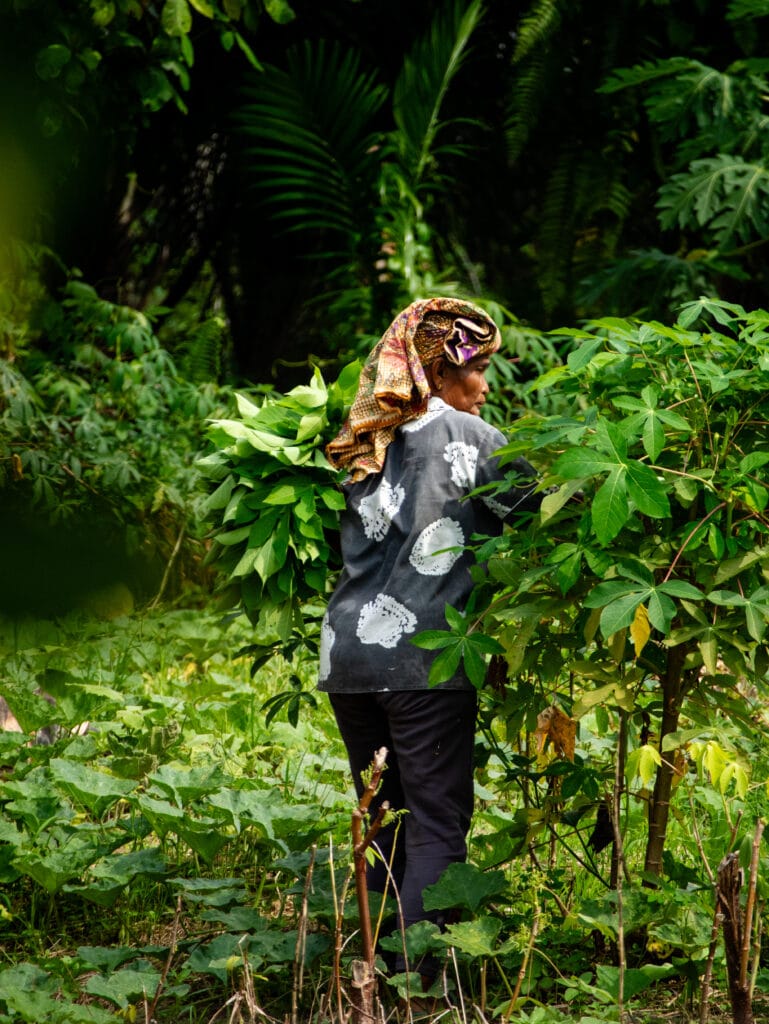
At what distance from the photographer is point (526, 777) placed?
257 centimetres

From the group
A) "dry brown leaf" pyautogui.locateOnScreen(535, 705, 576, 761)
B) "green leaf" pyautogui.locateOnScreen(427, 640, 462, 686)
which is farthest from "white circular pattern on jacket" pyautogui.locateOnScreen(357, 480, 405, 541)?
"dry brown leaf" pyautogui.locateOnScreen(535, 705, 576, 761)

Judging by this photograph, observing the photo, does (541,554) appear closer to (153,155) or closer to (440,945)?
(440,945)

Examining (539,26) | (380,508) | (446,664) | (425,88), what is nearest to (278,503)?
(380,508)

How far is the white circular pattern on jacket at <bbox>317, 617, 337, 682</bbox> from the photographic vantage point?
→ 251 centimetres

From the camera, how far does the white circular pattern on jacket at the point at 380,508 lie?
2.50 m

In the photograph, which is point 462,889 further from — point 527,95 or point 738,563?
point 527,95

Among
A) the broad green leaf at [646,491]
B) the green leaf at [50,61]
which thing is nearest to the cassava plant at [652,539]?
the broad green leaf at [646,491]

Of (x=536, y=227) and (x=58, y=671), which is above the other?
(x=536, y=227)

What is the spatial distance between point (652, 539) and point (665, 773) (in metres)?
0.55

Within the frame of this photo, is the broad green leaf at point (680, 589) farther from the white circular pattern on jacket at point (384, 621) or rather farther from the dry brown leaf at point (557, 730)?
the white circular pattern on jacket at point (384, 621)

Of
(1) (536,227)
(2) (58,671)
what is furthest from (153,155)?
(2) (58,671)

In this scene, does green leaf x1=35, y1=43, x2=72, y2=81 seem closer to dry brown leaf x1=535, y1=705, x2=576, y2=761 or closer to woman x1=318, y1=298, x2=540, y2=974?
woman x1=318, y1=298, x2=540, y2=974

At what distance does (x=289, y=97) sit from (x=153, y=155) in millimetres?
947

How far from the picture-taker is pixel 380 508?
2.51 m
